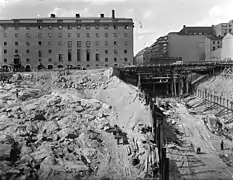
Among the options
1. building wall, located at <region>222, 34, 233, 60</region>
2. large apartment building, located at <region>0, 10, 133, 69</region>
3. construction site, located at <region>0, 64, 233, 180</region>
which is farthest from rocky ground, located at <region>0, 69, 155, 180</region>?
building wall, located at <region>222, 34, 233, 60</region>

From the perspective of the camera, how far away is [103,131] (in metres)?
33.1

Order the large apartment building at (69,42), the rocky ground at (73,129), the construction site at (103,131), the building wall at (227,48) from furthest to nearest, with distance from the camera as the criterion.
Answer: the building wall at (227,48)
the large apartment building at (69,42)
the construction site at (103,131)
the rocky ground at (73,129)

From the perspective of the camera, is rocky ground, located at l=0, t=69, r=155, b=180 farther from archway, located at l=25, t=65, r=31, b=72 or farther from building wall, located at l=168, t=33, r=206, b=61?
building wall, located at l=168, t=33, r=206, b=61

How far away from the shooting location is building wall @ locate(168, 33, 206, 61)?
8912cm

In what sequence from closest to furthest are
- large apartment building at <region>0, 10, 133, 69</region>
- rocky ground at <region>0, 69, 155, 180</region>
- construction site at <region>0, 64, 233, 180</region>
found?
rocky ground at <region>0, 69, 155, 180</region>
construction site at <region>0, 64, 233, 180</region>
large apartment building at <region>0, 10, 133, 69</region>

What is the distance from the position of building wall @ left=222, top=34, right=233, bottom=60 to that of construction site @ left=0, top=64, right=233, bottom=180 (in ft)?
84.0

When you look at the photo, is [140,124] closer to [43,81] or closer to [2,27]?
[43,81]

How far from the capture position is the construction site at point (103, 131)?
26375mm

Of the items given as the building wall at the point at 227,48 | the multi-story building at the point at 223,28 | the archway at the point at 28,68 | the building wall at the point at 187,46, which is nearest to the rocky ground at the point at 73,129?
the archway at the point at 28,68

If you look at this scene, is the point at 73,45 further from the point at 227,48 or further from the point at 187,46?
the point at 227,48

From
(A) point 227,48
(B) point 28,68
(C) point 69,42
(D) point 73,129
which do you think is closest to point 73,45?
(C) point 69,42

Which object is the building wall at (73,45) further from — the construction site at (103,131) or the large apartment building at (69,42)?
the construction site at (103,131)

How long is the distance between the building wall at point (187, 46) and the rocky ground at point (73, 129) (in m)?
46.5

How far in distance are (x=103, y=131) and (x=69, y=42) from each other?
39554 millimetres
